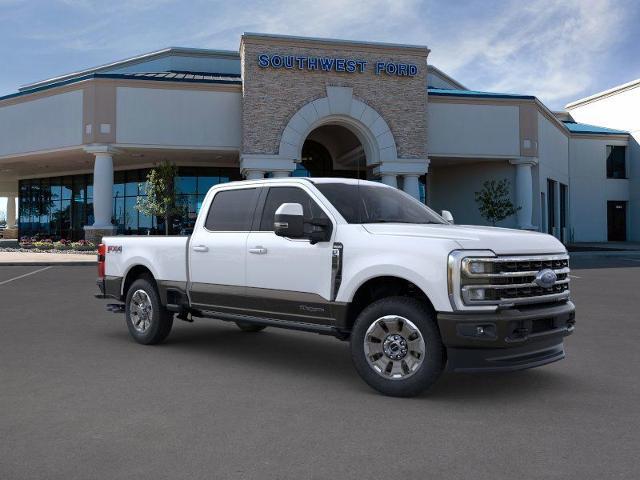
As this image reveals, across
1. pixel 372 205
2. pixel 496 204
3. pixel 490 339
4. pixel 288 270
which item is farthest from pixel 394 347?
pixel 496 204

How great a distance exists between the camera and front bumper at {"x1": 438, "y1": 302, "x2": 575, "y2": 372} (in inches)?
204

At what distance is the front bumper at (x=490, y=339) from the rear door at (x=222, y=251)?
2.65 meters

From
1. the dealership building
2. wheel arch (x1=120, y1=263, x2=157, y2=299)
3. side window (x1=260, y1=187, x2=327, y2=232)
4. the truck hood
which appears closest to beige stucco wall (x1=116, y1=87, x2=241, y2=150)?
the dealership building

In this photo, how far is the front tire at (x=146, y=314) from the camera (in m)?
8.00

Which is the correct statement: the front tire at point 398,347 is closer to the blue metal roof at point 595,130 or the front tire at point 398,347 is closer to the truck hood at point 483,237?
the truck hood at point 483,237

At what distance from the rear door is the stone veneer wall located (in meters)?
21.7

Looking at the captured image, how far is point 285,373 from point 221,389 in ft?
2.93

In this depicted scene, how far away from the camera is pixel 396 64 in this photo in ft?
99.2

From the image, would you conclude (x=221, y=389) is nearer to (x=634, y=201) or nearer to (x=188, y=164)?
(x=188, y=164)

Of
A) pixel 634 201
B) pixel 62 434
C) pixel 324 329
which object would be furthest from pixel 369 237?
pixel 634 201

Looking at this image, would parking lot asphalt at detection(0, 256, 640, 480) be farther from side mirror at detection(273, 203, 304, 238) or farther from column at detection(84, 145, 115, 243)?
column at detection(84, 145, 115, 243)

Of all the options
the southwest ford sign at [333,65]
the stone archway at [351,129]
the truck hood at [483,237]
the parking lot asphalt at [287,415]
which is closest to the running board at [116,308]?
the parking lot asphalt at [287,415]

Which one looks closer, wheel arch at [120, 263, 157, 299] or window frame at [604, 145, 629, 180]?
wheel arch at [120, 263, 157, 299]

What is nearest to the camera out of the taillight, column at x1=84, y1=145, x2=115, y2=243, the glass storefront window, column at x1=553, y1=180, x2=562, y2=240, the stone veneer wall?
the taillight
